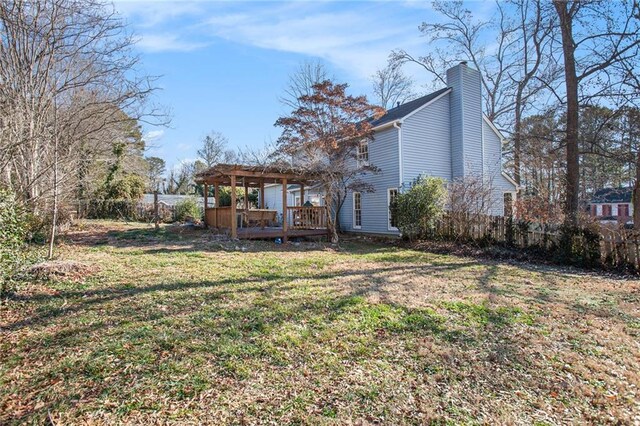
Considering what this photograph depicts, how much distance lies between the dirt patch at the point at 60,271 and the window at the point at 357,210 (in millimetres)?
11925

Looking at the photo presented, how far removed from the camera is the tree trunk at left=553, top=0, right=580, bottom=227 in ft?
35.1

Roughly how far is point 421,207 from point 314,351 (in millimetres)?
9612

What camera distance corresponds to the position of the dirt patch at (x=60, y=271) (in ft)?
19.3

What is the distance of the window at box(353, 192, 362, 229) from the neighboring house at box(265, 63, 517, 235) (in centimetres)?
16

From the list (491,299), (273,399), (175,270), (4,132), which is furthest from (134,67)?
(491,299)

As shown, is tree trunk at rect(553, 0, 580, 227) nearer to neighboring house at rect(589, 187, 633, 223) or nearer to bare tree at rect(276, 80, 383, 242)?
bare tree at rect(276, 80, 383, 242)

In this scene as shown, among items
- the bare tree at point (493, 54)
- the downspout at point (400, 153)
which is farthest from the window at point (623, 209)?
the downspout at point (400, 153)

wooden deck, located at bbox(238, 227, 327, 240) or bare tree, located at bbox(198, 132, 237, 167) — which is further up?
bare tree, located at bbox(198, 132, 237, 167)

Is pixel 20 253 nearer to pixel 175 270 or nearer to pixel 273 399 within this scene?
pixel 175 270

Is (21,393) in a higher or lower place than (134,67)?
lower

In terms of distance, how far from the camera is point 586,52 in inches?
433

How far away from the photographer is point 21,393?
283 cm

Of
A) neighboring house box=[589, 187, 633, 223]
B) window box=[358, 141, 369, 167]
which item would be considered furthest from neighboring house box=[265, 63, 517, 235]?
neighboring house box=[589, 187, 633, 223]

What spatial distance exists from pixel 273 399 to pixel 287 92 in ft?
57.5
